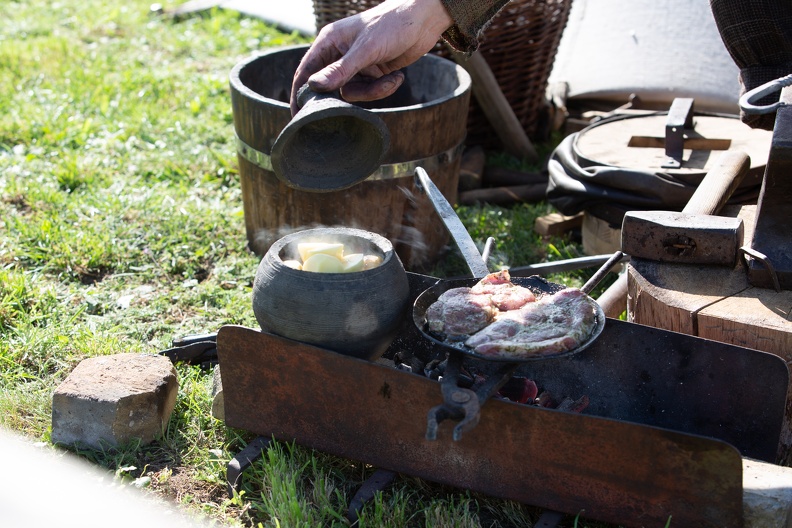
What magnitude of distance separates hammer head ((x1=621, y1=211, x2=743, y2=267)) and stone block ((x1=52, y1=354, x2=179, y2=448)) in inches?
71.9

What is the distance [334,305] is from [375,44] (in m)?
1.02

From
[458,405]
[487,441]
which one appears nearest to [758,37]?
[487,441]

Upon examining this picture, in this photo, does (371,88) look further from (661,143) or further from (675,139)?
(661,143)

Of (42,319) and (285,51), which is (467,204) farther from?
(42,319)

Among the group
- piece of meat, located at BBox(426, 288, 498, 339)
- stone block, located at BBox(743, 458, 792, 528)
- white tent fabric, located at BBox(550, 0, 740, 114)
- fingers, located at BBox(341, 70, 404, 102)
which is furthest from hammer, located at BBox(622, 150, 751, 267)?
white tent fabric, located at BBox(550, 0, 740, 114)

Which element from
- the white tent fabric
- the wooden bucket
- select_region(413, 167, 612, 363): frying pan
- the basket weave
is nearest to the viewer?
select_region(413, 167, 612, 363): frying pan

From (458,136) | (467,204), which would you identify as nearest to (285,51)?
(458,136)

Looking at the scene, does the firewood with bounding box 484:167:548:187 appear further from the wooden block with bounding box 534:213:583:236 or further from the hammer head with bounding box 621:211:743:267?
the hammer head with bounding box 621:211:743:267

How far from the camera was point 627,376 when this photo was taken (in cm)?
287

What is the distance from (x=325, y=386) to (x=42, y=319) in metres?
1.78

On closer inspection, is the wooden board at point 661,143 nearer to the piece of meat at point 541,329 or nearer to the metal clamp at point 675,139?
the metal clamp at point 675,139

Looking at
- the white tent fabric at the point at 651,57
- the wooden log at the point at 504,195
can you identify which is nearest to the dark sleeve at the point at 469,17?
the wooden log at the point at 504,195

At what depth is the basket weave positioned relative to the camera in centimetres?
527

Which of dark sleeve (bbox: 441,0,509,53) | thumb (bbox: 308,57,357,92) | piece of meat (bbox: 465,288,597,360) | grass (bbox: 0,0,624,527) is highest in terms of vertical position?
dark sleeve (bbox: 441,0,509,53)
